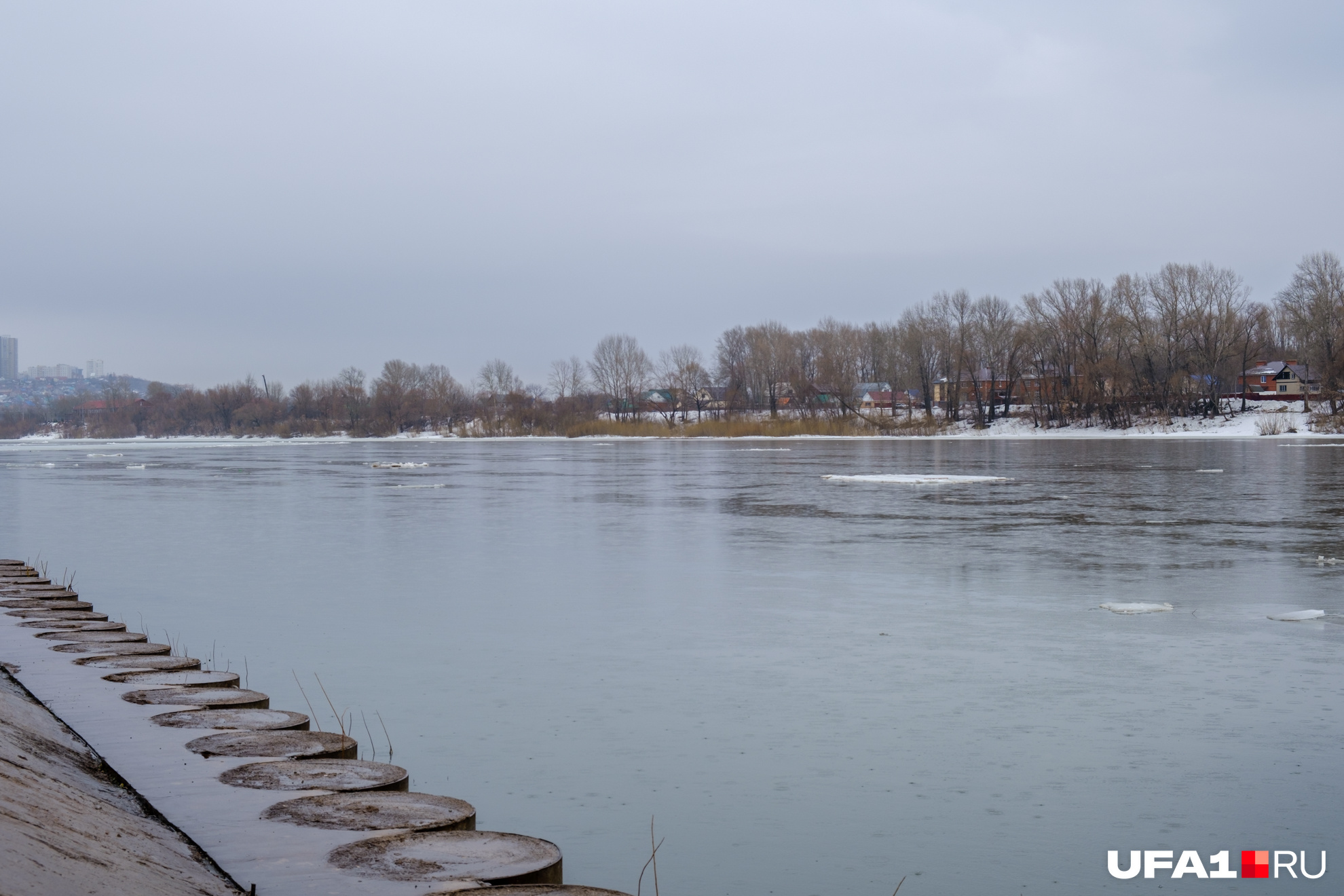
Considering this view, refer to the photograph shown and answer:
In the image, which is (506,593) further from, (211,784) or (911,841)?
(911,841)

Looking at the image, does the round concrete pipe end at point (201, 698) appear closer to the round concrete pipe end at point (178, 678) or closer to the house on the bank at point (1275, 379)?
the round concrete pipe end at point (178, 678)

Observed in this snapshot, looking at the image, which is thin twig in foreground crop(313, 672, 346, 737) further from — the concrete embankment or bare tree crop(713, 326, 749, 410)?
bare tree crop(713, 326, 749, 410)

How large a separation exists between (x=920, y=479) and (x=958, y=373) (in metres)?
59.2

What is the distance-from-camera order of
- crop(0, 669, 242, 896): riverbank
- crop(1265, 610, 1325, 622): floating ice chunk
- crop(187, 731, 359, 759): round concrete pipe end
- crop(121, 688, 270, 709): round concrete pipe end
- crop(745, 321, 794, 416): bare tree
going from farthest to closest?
crop(745, 321, 794, 416): bare tree, crop(1265, 610, 1325, 622): floating ice chunk, crop(121, 688, 270, 709): round concrete pipe end, crop(187, 731, 359, 759): round concrete pipe end, crop(0, 669, 242, 896): riverbank

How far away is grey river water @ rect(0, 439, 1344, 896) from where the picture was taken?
12.8 ft

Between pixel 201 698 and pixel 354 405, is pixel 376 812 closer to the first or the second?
pixel 201 698

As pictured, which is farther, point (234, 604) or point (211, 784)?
point (234, 604)

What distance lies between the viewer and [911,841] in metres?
3.81

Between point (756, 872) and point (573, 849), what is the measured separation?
0.61 meters

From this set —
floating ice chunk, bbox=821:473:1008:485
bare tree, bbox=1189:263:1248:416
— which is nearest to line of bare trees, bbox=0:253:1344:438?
bare tree, bbox=1189:263:1248:416

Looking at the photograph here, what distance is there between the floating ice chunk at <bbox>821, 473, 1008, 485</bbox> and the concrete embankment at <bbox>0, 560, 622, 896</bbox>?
61.9 ft

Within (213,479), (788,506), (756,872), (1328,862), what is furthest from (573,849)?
(213,479)

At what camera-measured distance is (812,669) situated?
6.31m

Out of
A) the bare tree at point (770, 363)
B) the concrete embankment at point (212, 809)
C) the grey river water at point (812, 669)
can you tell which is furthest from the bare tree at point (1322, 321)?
the concrete embankment at point (212, 809)
